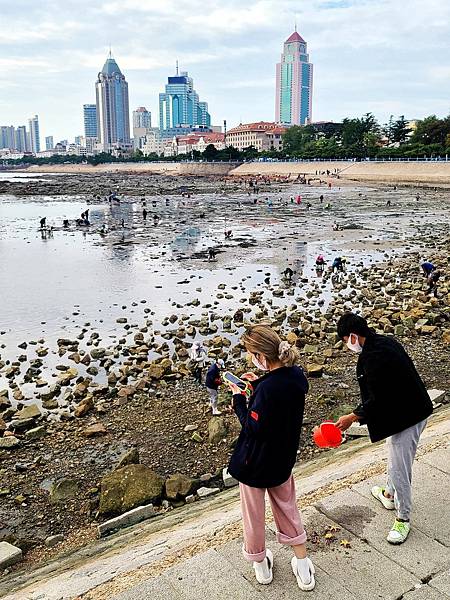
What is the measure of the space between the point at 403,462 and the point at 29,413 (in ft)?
19.3

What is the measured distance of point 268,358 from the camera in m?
3.13

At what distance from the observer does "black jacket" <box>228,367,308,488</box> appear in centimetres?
310

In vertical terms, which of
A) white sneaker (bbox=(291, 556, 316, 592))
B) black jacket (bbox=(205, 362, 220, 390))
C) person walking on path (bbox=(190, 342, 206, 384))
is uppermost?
white sneaker (bbox=(291, 556, 316, 592))

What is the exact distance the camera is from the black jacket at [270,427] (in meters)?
3.10

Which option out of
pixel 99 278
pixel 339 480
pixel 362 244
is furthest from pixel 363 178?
pixel 339 480

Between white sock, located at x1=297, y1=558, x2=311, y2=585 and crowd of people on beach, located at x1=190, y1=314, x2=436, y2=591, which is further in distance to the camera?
white sock, located at x1=297, y1=558, x2=311, y2=585

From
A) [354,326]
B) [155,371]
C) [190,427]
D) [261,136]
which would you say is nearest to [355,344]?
[354,326]

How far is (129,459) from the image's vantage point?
6.32 meters

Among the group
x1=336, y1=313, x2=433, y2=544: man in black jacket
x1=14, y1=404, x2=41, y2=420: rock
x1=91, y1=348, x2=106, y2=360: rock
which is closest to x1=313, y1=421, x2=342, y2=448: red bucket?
x1=336, y1=313, x2=433, y2=544: man in black jacket

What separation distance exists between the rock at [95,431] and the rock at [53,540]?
2.10m

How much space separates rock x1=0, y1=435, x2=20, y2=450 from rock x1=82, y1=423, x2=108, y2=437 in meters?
0.87

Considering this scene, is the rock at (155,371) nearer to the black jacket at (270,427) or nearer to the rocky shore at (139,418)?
the rocky shore at (139,418)

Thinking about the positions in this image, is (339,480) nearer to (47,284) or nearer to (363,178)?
(47,284)

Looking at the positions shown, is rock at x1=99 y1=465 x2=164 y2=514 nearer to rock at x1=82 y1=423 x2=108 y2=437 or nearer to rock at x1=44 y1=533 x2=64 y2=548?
rock at x1=44 y1=533 x2=64 y2=548
